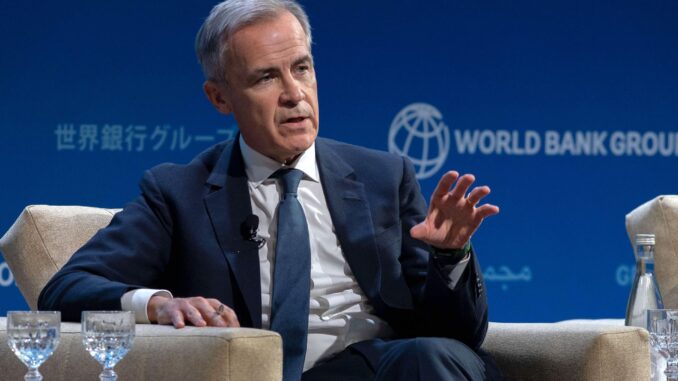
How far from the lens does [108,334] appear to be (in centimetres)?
188

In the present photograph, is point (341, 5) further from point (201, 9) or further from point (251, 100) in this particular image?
point (251, 100)

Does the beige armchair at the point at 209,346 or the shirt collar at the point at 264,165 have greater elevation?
the shirt collar at the point at 264,165

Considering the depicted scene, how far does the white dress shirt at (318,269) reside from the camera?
2.48 m

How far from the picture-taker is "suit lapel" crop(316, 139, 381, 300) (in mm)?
2535

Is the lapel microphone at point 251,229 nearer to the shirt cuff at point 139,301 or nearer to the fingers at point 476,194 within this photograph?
the shirt cuff at point 139,301

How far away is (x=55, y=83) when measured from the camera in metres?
4.61

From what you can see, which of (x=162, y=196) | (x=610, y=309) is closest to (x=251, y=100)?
(x=162, y=196)

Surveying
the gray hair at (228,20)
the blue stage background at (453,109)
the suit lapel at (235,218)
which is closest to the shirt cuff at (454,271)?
the suit lapel at (235,218)

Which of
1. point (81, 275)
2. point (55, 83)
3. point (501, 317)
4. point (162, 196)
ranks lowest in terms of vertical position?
point (501, 317)

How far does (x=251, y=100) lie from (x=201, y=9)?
214 cm

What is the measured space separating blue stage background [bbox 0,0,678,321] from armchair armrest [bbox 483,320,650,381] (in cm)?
228

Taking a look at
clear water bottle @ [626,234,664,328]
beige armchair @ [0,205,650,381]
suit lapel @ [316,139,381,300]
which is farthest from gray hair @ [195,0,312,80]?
clear water bottle @ [626,234,664,328]

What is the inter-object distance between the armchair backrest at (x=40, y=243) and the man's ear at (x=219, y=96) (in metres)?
0.44

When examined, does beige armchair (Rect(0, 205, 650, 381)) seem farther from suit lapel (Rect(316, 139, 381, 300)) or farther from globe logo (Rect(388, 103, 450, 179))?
globe logo (Rect(388, 103, 450, 179))
